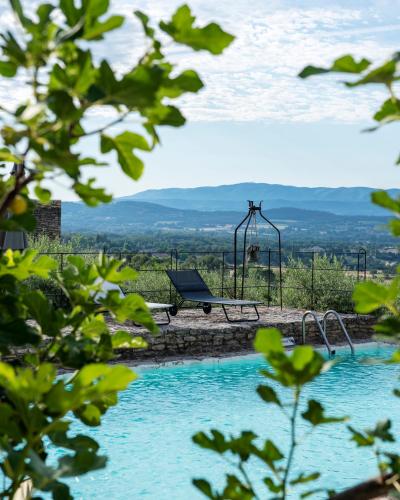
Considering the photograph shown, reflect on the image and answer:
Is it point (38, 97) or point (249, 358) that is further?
point (249, 358)

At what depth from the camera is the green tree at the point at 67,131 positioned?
0.75 meters

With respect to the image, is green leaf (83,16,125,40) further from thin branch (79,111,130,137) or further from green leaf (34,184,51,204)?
green leaf (34,184,51,204)

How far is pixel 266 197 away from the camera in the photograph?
123750mm

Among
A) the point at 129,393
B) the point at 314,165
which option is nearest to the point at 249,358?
the point at 129,393

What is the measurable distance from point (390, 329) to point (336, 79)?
31 centimetres

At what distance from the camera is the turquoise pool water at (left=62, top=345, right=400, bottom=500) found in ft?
15.9

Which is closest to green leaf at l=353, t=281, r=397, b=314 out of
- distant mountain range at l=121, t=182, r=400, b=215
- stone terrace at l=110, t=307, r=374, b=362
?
stone terrace at l=110, t=307, r=374, b=362

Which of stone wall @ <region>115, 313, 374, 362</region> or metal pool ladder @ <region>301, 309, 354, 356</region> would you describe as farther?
metal pool ladder @ <region>301, 309, 354, 356</region>

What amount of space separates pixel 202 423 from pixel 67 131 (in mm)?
5642

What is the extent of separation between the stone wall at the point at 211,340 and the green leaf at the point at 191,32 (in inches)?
299

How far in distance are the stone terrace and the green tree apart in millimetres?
7377

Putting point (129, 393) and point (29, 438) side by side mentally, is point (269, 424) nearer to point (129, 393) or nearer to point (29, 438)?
point (129, 393)

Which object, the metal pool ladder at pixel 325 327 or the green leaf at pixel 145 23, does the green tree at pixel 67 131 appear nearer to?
the green leaf at pixel 145 23

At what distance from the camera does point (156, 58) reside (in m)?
0.90
